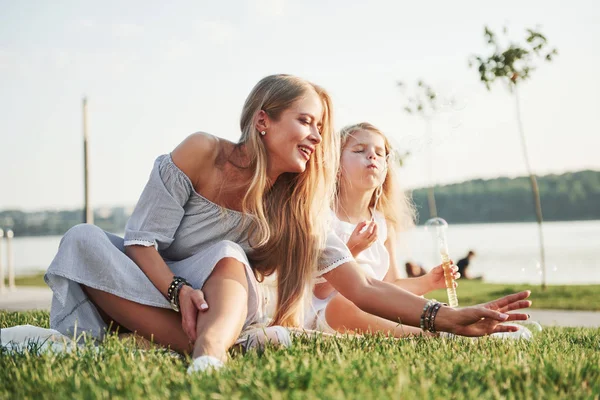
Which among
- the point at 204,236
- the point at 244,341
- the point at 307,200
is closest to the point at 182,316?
the point at 244,341

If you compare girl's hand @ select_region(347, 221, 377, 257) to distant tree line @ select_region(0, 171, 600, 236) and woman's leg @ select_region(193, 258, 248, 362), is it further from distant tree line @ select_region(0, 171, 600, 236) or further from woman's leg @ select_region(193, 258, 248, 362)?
distant tree line @ select_region(0, 171, 600, 236)

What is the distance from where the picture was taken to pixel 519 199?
61031mm

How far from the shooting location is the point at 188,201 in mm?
3545

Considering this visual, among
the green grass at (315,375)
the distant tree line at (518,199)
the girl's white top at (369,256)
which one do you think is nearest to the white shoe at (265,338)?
the green grass at (315,375)

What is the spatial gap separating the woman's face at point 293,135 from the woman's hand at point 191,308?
92 centimetres

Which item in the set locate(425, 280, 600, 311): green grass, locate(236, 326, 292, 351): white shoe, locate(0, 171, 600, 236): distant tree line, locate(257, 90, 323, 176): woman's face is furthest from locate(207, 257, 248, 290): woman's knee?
locate(0, 171, 600, 236): distant tree line

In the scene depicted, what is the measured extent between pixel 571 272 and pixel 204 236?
49.1 ft

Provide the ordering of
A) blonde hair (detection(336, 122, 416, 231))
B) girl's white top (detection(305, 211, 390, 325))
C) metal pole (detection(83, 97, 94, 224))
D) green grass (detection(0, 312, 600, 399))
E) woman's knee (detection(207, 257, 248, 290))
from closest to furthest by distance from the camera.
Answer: green grass (detection(0, 312, 600, 399))
woman's knee (detection(207, 257, 248, 290))
girl's white top (detection(305, 211, 390, 325))
blonde hair (detection(336, 122, 416, 231))
metal pole (detection(83, 97, 94, 224))

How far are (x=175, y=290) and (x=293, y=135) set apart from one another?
1023mm

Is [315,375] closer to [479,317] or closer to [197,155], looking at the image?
[479,317]

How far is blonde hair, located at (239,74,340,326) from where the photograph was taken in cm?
350

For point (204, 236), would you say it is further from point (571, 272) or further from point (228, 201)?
point (571, 272)

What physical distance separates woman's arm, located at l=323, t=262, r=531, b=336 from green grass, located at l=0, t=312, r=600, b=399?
0.65ft

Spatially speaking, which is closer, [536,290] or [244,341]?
[244,341]
